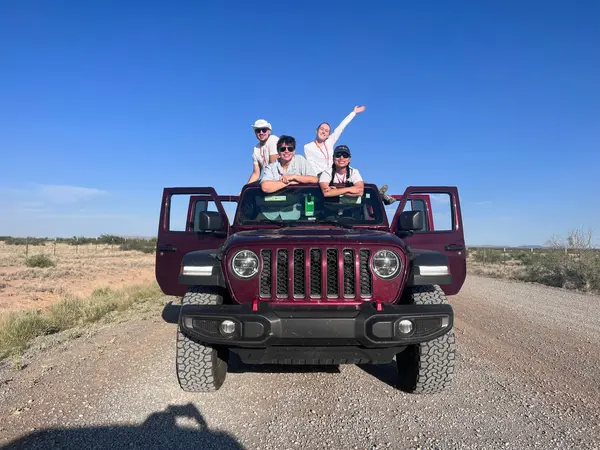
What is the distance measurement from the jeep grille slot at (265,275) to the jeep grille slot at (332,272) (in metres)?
0.46

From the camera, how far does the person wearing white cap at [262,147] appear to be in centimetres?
611

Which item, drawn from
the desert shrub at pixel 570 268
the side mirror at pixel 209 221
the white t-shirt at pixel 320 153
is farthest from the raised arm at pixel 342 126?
the desert shrub at pixel 570 268

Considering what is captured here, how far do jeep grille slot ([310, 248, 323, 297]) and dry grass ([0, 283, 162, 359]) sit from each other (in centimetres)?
408

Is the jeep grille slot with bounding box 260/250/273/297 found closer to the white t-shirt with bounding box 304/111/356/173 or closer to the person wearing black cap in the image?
the person wearing black cap

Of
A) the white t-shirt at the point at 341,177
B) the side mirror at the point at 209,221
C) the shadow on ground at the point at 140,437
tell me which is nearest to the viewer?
the shadow on ground at the point at 140,437

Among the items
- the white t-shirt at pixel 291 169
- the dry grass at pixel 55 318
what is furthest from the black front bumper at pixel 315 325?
the dry grass at pixel 55 318

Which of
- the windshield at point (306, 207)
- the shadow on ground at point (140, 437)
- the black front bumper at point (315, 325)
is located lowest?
the shadow on ground at point (140, 437)

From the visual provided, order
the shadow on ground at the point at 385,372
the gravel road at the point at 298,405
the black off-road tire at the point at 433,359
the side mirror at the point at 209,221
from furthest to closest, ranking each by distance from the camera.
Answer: the side mirror at the point at 209,221 → the shadow on ground at the point at 385,372 → the black off-road tire at the point at 433,359 → the gravel road at the point at 298,405

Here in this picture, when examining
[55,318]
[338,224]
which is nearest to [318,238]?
[338,224]

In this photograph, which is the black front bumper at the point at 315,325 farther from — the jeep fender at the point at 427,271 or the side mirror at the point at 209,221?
the side mirror at the point at 209,221

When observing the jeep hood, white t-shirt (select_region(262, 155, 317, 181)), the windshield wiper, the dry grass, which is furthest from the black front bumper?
the dry grass

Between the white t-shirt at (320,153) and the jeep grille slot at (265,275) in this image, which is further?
the white t-shirt at (320,153)

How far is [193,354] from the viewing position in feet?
11.5

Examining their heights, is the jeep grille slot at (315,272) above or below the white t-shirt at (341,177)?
below
